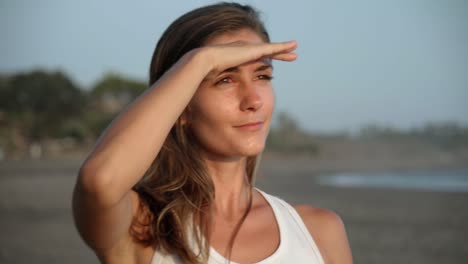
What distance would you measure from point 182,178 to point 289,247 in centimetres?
54

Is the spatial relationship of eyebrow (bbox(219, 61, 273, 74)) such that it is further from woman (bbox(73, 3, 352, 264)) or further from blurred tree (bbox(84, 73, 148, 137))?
blurred tree (bbox(84, 73, 148, 137))


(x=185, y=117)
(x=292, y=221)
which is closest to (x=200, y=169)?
(x=185, y=117)

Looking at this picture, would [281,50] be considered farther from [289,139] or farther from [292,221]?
[289,139]

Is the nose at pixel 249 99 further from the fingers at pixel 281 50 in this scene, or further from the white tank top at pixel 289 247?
the white tank top at pixel 289 247

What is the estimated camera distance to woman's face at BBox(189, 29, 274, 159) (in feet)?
7.14

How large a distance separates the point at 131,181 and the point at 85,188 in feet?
0.44

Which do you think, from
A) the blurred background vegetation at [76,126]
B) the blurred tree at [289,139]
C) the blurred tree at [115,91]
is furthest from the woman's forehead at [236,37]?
the blurred tree at [115,91]

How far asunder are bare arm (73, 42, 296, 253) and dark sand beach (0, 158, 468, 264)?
7.10m

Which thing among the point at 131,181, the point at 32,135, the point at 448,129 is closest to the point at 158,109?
the point at 131,181

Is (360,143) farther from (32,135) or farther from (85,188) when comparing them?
(85,188)

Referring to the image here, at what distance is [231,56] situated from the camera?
→ 6.52 ft

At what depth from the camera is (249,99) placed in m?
2.16

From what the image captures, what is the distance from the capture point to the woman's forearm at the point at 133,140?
1.63m

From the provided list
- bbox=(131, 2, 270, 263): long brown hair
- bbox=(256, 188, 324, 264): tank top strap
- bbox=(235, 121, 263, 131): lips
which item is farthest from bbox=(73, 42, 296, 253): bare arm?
bbox=(256, 188, 324, 264): tank top strap
